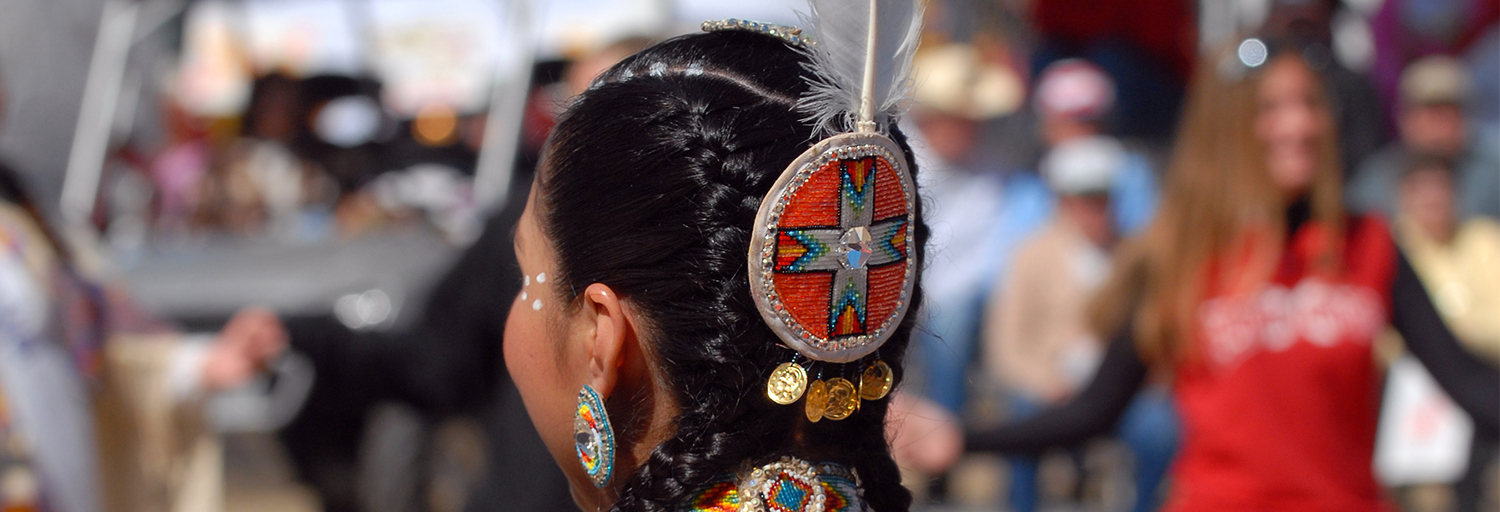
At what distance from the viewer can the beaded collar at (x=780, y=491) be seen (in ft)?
4.13

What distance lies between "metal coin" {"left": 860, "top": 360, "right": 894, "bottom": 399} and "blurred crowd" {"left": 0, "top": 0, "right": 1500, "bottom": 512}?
56.5 inches

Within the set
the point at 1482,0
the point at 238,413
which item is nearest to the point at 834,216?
the point at 238,413

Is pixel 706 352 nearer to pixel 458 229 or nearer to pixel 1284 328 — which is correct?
pixel 1284 328

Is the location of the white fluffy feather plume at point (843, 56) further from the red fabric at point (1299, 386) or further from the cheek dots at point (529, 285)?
the red fabric at point (1299, 386)

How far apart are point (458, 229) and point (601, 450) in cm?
411

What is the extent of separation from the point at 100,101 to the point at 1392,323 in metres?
6.49

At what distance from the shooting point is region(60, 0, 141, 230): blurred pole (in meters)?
6.64

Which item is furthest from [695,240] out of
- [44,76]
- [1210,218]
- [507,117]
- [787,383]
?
[44,76]

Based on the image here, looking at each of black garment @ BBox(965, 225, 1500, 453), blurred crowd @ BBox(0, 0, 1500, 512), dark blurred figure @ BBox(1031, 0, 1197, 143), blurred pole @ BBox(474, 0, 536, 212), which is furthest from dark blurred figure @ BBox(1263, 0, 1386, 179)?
blurred pole @ BBox(474, 0, 536, 212)

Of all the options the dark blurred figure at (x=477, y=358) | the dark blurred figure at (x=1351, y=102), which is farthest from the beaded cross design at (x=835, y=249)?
the dark blurred figure at (x=1351, y=102)

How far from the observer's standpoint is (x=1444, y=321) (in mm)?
2600

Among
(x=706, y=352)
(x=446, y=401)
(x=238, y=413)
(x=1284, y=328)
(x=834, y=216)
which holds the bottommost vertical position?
(x=238, y=413)

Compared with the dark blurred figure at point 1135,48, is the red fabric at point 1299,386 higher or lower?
lower

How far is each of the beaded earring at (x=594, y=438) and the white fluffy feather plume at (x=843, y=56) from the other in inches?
14.2
